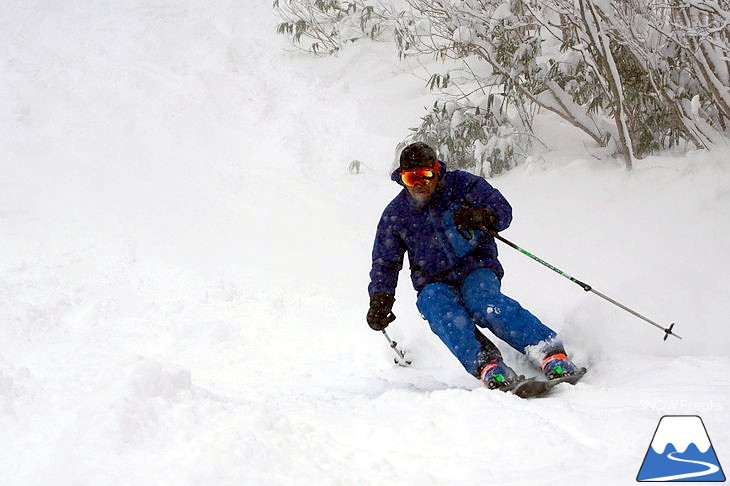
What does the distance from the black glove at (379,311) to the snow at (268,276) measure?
37 cm

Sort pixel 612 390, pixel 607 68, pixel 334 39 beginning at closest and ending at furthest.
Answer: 1. pixel 612 390
2. pixel 607 68
3. pixel 334 39

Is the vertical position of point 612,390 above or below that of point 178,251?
above

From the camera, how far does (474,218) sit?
3523 millimetres

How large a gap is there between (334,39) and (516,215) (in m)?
6.03

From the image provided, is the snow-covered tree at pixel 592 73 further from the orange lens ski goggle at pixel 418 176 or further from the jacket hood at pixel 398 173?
the orange lens ski goggle at pixel 418 176

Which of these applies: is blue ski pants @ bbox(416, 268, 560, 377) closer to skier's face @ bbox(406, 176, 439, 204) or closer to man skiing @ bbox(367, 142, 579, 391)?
man skiing @ bbox(367, 142, 579, 391)

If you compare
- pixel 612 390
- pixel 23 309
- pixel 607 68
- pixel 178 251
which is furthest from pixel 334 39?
pixel 612 390

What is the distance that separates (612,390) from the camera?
291 centimetres

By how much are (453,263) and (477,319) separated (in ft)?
1.18

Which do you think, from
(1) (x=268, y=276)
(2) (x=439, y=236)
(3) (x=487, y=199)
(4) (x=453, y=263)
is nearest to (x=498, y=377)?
(4) (x=453, y=263)

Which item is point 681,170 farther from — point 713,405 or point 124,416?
point 124,416

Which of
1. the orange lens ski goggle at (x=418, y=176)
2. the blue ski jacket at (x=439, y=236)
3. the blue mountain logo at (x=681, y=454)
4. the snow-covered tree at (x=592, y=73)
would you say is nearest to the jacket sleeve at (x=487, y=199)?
the blue ski jacket at (x=439, y=236)

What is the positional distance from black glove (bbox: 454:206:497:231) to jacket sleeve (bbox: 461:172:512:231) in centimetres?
8

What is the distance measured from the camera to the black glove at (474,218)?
3.53m
